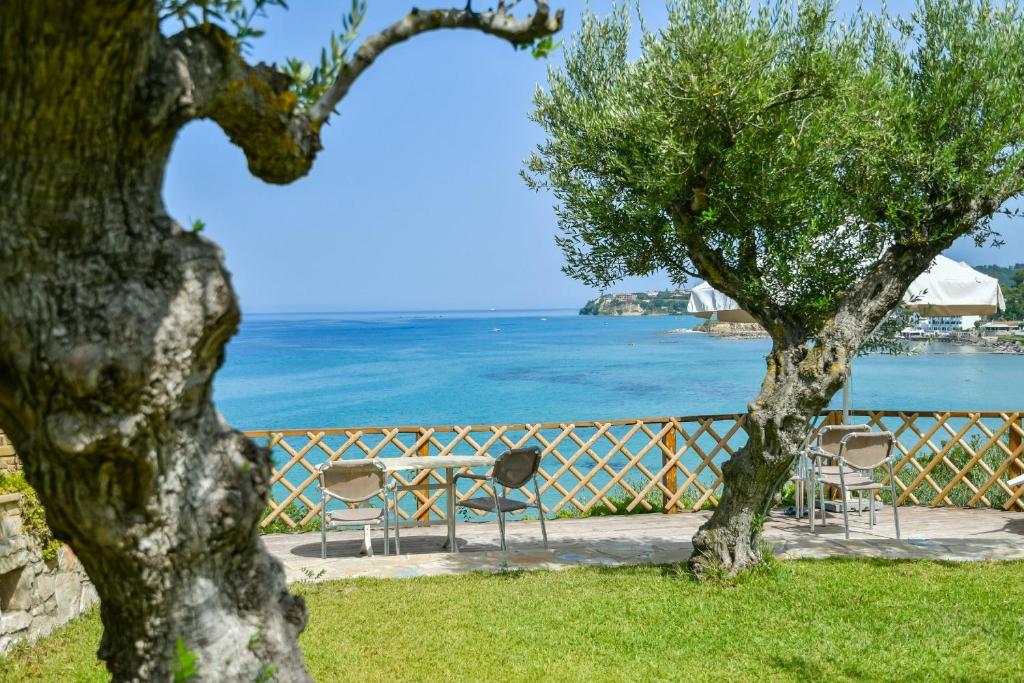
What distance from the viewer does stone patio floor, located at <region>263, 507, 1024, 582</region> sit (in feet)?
18.6

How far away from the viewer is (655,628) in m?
4.26

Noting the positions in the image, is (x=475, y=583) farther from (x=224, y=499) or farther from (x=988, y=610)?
(x=224, y=499)

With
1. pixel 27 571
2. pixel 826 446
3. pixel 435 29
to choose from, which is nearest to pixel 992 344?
pixel 826 446

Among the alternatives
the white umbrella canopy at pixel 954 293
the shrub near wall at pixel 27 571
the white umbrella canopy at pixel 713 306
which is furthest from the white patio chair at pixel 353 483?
the white umbrella canopy at pixel 954 293

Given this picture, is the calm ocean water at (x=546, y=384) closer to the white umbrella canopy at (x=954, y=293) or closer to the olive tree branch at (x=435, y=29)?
the white umbrella canopy at (x=954, y=293)

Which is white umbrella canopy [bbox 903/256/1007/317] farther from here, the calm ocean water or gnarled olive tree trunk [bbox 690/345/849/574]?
the calm ocean water

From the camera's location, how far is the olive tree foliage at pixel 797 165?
4.83 m

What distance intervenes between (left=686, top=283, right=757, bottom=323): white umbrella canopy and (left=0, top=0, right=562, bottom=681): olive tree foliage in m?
6.38

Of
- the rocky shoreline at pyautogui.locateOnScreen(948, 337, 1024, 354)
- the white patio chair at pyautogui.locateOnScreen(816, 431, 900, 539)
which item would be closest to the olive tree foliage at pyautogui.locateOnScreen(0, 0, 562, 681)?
the white patio chair at pyautogui.locateOnScreen(816, 431, 900, 539)

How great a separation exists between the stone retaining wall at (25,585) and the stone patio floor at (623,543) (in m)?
1.31

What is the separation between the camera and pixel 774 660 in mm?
3838

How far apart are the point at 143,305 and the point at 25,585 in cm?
318

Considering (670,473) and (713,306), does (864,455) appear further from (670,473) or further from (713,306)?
(713,306)

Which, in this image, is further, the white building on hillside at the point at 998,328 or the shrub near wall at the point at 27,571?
the white building on hillside at the point at 998,328
